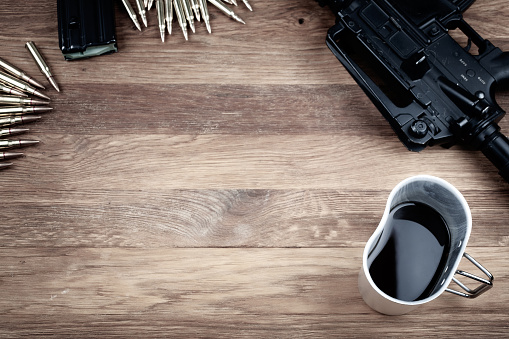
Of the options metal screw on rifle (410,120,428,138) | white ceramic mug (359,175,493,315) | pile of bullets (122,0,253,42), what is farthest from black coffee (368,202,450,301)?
pile of bullets (122,0,253,42)

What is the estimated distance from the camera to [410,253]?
76 centimetres

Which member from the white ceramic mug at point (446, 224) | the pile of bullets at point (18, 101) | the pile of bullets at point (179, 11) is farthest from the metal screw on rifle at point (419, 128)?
the pile of bullets at point (18, 101)

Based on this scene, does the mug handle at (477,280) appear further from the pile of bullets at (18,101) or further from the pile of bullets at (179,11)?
the pile of bullets at (18,101)

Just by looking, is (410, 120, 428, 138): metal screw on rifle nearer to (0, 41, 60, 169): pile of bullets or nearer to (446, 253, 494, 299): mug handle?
(446, 253, 494, 299): mug handle

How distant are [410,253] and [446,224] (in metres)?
0.07

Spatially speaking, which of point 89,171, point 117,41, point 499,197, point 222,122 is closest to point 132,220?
point 89,171

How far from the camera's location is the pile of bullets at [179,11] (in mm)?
979

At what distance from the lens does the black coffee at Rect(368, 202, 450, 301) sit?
29.3 inches

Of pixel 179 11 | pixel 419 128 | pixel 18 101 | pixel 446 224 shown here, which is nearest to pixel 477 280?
pixel 446 224

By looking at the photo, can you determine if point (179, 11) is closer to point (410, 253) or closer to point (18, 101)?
point (18, 101)

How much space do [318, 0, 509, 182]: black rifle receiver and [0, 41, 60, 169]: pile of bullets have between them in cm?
57

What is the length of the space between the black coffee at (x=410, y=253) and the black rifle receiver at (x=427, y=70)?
16 centimetres

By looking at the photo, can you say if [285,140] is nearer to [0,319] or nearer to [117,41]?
[117,41]

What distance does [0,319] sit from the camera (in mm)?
790
